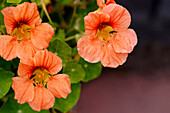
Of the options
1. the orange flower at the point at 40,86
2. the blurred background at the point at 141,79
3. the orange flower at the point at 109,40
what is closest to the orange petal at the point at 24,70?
the orange flower at the point at 40,86

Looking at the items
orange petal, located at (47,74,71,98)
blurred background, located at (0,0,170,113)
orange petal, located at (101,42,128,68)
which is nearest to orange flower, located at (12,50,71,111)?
orange petal, located at (47,74,71,98)

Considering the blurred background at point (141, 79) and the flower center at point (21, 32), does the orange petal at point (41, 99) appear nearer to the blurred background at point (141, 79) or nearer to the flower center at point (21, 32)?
the flower center at point (21, 32)

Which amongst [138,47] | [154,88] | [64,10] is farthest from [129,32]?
[138,47]

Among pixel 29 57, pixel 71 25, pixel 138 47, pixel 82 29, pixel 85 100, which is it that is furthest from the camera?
pixel 138 47

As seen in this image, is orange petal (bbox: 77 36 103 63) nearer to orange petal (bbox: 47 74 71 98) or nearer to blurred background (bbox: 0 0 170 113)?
orange petal (bbox: 47 74 71 98)

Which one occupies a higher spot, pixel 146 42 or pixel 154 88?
pixel 146 42

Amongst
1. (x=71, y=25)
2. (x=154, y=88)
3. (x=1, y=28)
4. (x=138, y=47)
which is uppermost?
(x=1, y=28)

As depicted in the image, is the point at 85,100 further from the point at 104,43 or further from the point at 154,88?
the point at 104,43

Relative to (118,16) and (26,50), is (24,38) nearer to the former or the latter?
(26,50)
